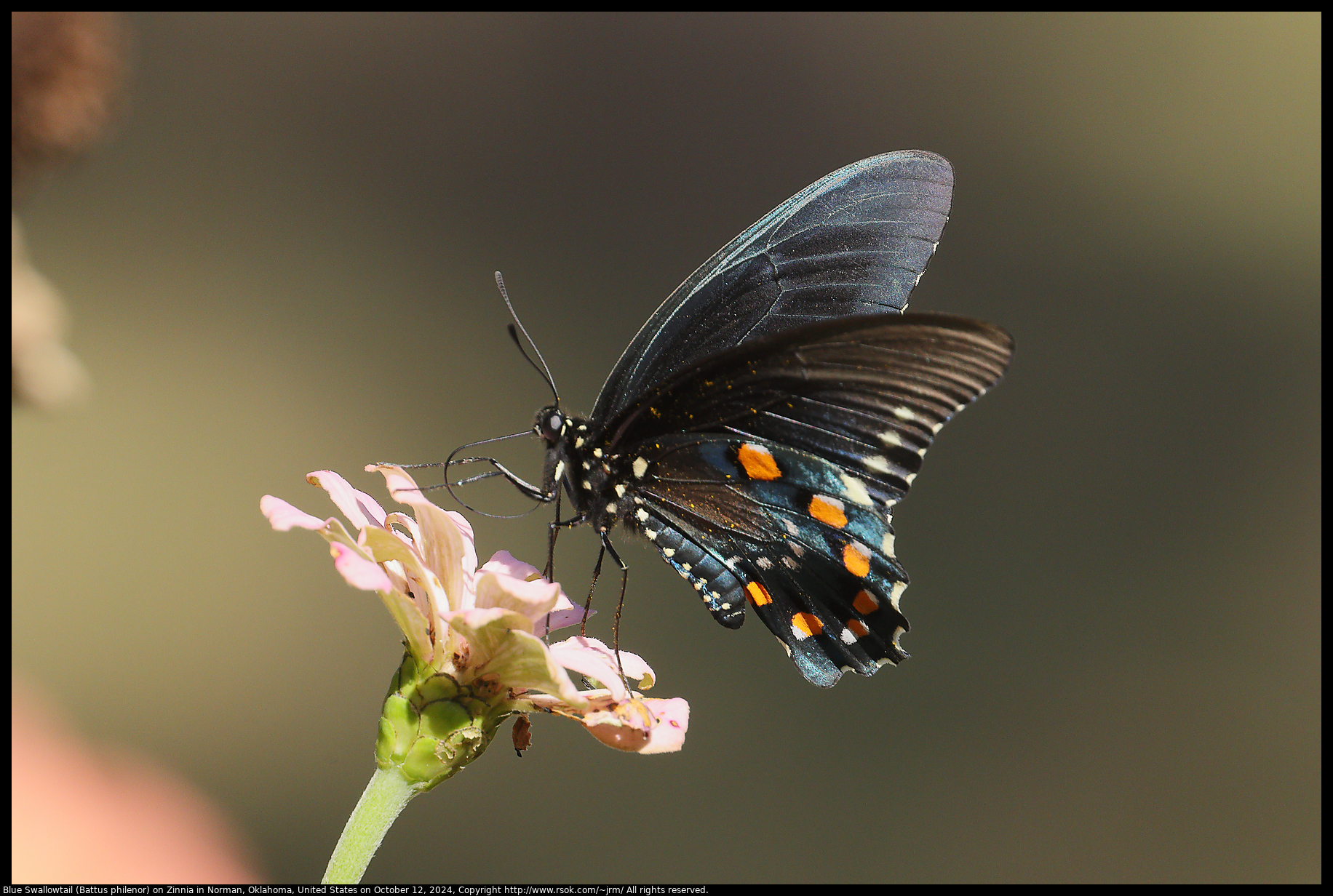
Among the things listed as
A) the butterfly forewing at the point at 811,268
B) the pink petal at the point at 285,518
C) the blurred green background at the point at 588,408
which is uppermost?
the butterfly forewing at the point at 811,268

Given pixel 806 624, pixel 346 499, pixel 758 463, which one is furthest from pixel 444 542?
pixel 806 624

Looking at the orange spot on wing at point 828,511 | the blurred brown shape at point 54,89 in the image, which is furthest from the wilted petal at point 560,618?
the blurred brown shape at point 54,89

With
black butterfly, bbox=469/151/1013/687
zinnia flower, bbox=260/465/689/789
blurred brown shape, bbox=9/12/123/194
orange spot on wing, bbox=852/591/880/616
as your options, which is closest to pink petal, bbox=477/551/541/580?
zinnia flower, bbox=260/465/689/789

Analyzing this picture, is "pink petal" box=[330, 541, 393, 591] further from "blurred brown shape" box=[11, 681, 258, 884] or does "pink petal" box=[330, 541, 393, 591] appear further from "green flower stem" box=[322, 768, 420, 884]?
"blurred brown shape" box=[11, 681, 258, 884]

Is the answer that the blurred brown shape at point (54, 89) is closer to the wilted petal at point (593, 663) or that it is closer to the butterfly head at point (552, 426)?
the butterfly head at point (552, 426)

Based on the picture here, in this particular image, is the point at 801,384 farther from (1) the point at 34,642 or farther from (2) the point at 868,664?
(1) the point at 34,642

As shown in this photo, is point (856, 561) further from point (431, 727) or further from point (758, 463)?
point (431, 727)

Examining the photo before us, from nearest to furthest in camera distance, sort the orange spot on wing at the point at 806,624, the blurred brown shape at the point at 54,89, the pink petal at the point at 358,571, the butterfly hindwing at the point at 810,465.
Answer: the pink petal at the point at 358,571 → the butterfly hindwing at the point at 810,465 → the orange spot on wing at the point at 806,624 → the blurred brown shape at the point at 54,89

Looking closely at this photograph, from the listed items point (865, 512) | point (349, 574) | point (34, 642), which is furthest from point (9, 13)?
point (34, 642)
